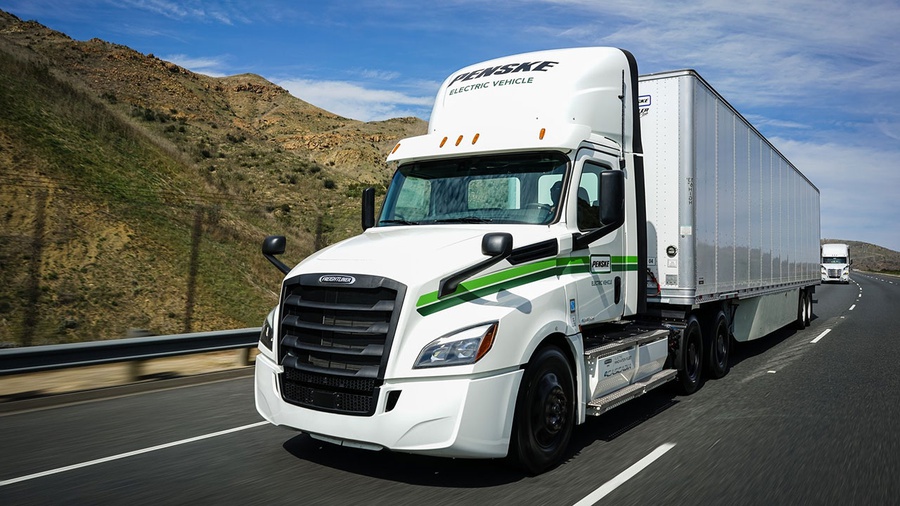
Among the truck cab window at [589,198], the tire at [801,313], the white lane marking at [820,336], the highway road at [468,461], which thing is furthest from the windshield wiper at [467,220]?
the tire at [801,313]

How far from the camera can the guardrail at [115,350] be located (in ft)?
26.7

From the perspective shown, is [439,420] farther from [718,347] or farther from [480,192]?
[718,347]

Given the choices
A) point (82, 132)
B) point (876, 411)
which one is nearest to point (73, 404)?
point (876, 411)

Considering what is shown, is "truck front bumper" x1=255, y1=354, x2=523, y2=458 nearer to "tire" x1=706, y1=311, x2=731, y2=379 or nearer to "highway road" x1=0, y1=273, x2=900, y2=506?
"highway road" x1=0, y1=273, x2=900, y2=506

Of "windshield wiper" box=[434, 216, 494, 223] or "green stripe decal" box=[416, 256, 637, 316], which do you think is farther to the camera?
"windshield wiper" box=[434, 216, 494, 223]

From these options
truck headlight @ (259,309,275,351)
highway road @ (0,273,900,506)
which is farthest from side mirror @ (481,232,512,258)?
truck headlight @ (259,309,275,351)

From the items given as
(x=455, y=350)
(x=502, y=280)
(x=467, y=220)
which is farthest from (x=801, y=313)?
(x=455, y=350)

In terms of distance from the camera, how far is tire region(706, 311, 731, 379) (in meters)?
9.78

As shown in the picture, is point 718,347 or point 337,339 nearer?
point 337,339

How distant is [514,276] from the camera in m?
5.32

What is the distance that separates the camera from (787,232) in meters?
15.4

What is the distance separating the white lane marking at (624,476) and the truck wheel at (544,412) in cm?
50

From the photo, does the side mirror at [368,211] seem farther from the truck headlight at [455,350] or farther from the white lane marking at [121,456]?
the truck headlight at [455,350]

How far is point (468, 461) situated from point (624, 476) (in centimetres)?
124
